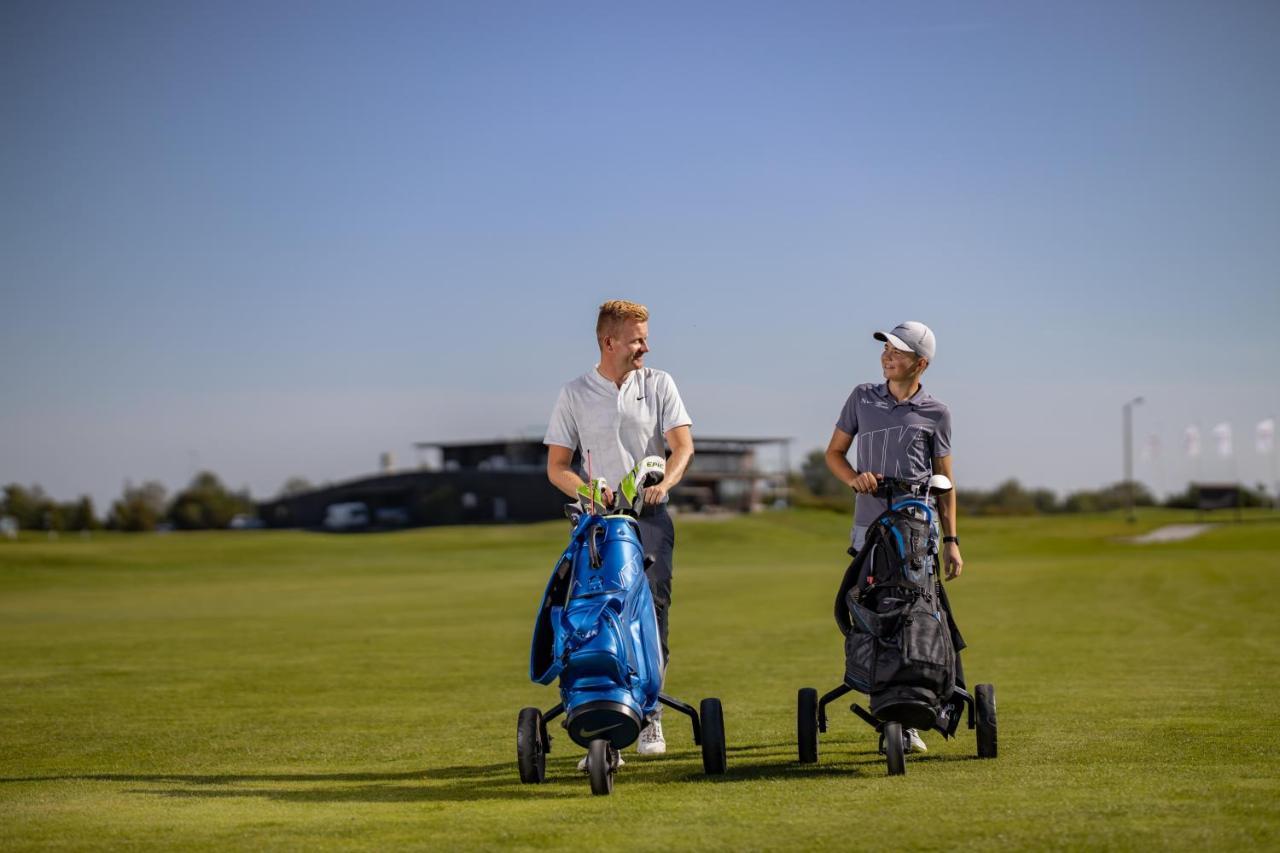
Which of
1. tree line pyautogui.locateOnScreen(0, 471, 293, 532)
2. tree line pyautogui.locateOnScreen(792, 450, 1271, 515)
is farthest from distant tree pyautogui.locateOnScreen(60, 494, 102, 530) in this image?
tree line pyautogui.locateOnScreen(792, 450, 1271, 515)

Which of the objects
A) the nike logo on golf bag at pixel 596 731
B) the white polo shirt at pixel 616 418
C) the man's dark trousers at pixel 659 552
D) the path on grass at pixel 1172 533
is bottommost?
the path on grass at pixel 1172 533

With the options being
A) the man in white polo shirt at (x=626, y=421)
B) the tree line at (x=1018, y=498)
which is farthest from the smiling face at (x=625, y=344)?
the tree line at (x=1018, y=498)

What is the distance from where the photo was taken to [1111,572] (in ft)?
124

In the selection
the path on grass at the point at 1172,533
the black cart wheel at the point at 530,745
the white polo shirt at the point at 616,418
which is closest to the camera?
the black cart wheel at the point at 530,745

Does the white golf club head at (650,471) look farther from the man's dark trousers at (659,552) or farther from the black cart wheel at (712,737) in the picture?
the black cart wheel at (712,737)

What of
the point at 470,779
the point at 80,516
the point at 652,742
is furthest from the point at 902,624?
the point at 80,516

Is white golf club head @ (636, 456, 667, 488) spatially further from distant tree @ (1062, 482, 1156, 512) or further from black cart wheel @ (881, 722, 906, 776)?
distant tree @ (1062, 482, 1156, 512)

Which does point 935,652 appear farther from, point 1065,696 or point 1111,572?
point 1111,572

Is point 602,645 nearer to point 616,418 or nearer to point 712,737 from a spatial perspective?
point 712,737

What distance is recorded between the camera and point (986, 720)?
25.6 feet

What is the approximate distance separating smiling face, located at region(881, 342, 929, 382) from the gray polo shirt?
13 cm

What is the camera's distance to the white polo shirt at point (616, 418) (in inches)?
327

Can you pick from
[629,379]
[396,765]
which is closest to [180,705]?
[396,765]

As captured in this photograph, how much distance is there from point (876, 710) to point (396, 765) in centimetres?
293
